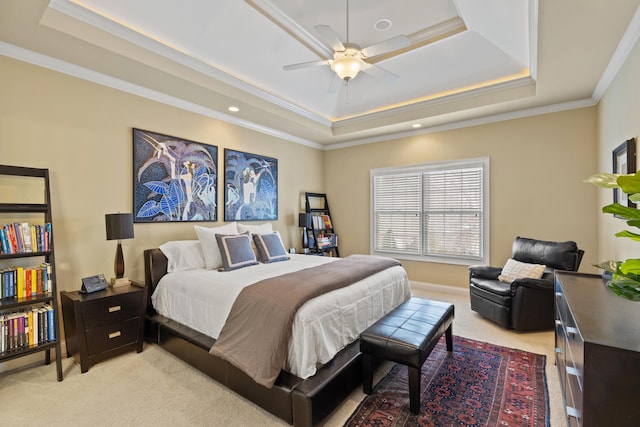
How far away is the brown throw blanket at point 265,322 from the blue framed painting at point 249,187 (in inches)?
88.3

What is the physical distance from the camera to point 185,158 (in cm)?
387

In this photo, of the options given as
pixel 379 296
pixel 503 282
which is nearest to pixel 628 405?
pixel 379 296

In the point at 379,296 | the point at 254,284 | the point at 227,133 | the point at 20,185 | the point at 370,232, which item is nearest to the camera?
the point at 254,284

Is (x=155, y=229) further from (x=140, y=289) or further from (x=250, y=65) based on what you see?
(x=250, y=65)

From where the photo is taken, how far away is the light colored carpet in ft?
6.63

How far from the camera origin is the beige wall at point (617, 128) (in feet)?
8.11

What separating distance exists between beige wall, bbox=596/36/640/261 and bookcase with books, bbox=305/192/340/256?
3.86 m

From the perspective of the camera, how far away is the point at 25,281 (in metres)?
2.46

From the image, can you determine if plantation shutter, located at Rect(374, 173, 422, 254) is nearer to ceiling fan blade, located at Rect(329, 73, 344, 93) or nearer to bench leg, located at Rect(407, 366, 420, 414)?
ceiling fan blade, located at Rect(329, 73, 344, 93)

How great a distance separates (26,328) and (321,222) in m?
4.20

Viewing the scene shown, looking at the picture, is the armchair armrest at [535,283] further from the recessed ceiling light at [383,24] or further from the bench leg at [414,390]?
the recessed ceiling light at [383,24]

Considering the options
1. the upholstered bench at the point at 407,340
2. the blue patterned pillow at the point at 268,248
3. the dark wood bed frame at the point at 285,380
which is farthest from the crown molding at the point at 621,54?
the blue patterned pillow at the point at 268,248

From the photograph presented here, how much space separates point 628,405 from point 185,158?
4242 millimetres

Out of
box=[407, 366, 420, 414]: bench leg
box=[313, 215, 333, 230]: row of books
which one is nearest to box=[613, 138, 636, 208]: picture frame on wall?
box=[407, 366, 420, 414]: bench leg
